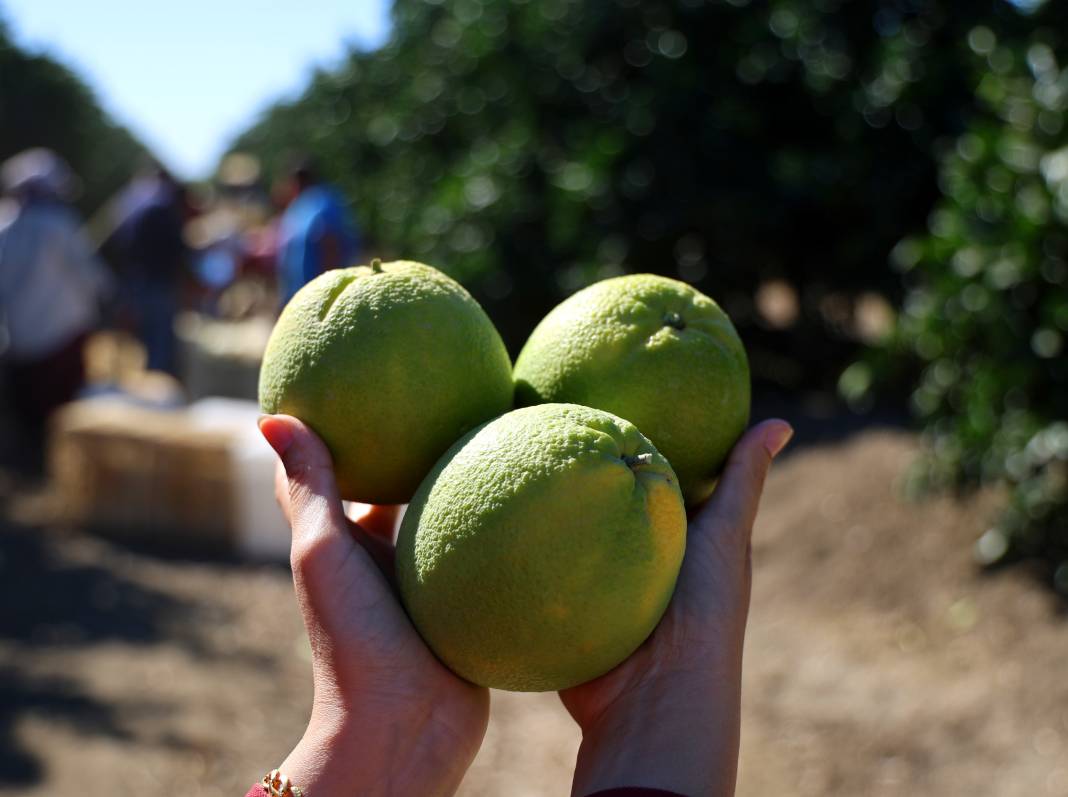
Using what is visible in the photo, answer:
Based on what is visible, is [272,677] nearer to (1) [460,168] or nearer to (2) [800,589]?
(2) [800,589]

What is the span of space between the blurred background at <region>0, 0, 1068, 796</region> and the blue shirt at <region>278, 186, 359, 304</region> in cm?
3

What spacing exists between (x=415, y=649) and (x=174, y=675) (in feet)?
13.3

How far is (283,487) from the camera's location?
2191 millimetres

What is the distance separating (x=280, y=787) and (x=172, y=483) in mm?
5900

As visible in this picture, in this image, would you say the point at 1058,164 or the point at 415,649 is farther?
the point at 1058,164

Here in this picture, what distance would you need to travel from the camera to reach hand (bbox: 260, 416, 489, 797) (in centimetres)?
179

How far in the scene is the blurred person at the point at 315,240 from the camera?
8062 millimetres

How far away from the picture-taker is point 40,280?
8.06 m

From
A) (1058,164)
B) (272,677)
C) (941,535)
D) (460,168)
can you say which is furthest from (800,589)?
(460,168)

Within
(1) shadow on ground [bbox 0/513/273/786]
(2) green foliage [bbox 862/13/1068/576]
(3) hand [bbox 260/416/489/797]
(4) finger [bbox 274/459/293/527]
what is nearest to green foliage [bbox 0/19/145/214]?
(1) shadow on ground [bbox 0/513/273/786]

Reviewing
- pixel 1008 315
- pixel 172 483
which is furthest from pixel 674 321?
Result: pixel 172 483

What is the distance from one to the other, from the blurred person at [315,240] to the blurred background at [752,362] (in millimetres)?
34

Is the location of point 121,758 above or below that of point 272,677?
above

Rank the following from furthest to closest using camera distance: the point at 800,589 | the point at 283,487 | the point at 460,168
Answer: the point at 460,168 → the point at 800,589 → the point at 283,487
